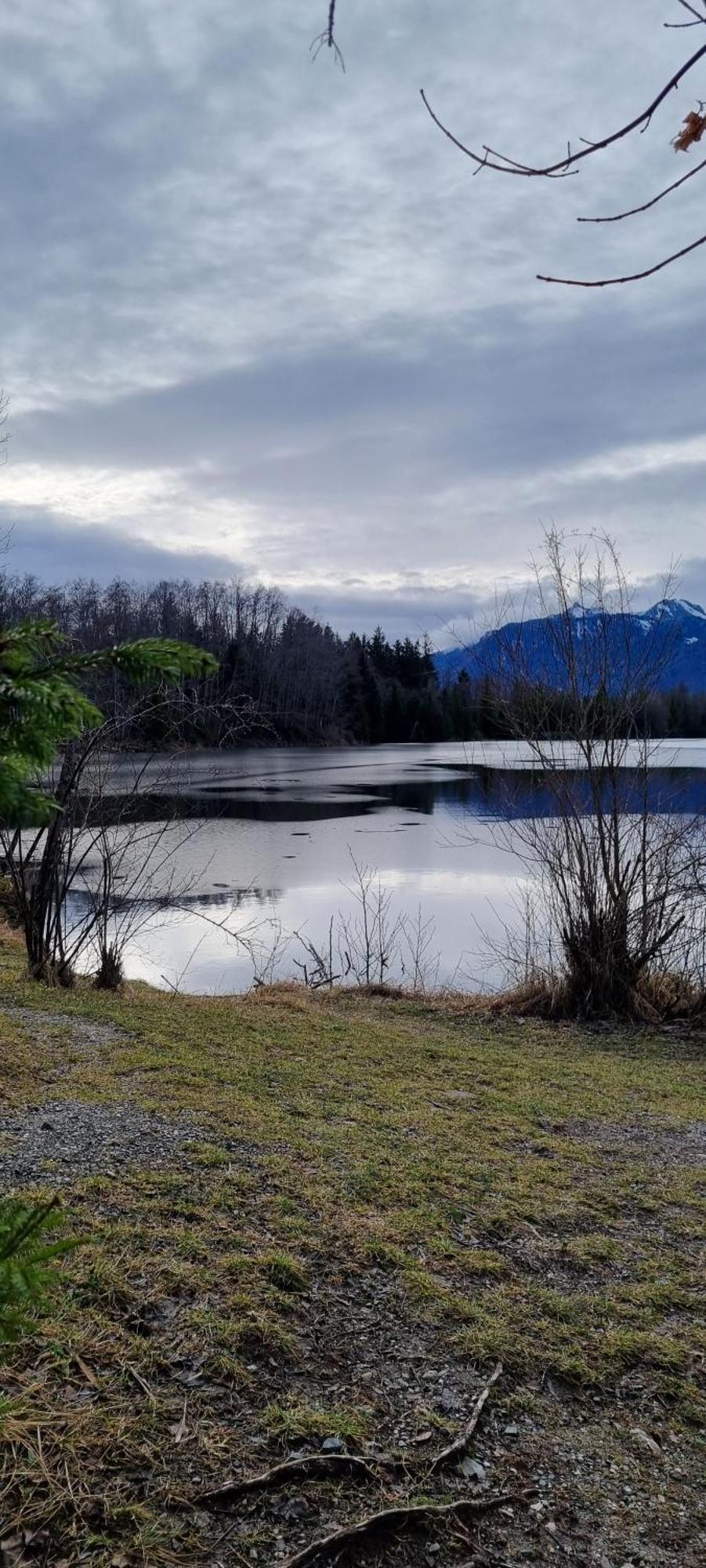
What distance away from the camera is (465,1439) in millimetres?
2082

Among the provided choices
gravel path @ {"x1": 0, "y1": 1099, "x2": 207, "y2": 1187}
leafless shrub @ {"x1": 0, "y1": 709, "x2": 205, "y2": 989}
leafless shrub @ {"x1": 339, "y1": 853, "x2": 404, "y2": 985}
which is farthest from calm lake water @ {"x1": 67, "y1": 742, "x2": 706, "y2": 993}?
gravel path @ {"x1": 0, "y1": 1099, "x2": 207, "y2": 1187}

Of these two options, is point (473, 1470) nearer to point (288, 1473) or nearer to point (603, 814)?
point (288, 1473)

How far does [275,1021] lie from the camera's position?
21.9 ft

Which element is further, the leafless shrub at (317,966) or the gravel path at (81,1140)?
the leafless shrub at (317,966)

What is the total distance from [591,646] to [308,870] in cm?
927

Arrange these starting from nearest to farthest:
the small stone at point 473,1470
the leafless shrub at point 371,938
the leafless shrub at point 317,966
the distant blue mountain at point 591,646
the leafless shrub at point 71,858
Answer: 1. the small stone at point 473,1470
2. the leafless shrub at point 71,858
3. the distant blue mountain at point 591,646
4. the leafless shrub at point 317,966
5. the leafless shrub at point 371,938

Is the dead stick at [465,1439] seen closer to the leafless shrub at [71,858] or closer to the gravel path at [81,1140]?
the gravel path at [81,1140]

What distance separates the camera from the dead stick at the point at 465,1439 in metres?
2.00

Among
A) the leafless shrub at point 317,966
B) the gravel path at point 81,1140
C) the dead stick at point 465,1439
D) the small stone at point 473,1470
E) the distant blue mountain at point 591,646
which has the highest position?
the distant blue mountain at point 591,646

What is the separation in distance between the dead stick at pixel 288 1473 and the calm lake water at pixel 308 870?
18.9 ft

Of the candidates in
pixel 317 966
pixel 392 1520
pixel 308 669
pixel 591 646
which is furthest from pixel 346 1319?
pixel 308 669

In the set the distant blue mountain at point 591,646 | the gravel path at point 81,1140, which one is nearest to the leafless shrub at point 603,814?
the distant blue mountain at point 591,646

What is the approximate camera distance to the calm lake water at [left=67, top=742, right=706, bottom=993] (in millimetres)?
9859

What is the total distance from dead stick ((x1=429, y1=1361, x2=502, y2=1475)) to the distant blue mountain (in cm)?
668
